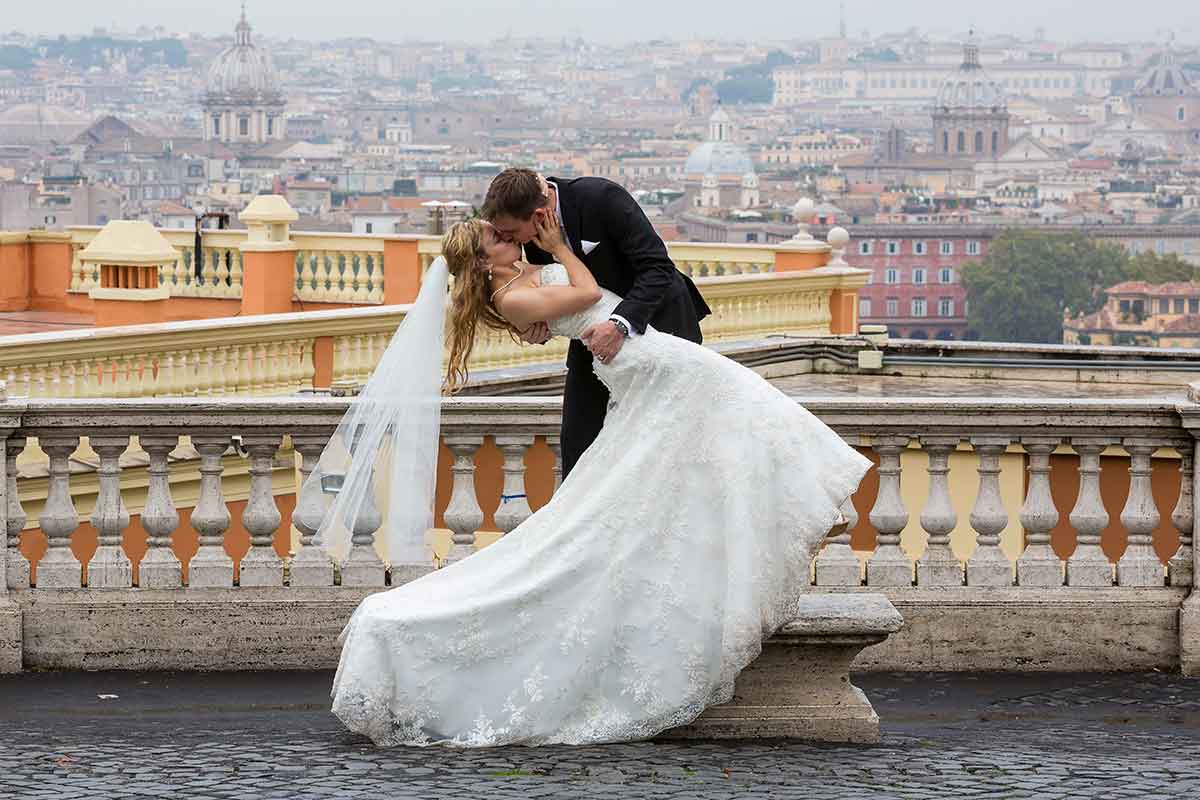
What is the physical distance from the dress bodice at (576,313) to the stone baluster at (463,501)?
87 cm

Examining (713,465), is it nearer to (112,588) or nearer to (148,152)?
(112,588)

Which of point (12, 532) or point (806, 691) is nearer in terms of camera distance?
point (806, 691)

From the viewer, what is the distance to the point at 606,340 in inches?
218

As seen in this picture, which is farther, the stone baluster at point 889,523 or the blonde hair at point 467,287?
the stone baluster at point 889,523

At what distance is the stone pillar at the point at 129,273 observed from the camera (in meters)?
18.3

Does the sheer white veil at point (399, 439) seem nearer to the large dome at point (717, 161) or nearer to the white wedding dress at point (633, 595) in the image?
the white wedding dress at point (633, 595)

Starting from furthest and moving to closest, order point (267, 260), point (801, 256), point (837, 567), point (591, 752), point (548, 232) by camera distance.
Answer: point (267, 260) → point (801, 256) → point (837, 567) → point (548, 232) → point (591, 752)

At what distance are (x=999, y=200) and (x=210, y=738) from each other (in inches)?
6768

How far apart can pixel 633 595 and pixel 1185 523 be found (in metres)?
1.73

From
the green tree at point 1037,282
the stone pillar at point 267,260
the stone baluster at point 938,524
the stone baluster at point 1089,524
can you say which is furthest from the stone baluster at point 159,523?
the green tree at point 1037,282

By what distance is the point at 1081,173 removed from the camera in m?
194

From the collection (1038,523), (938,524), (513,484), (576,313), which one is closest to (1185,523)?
(1038,523)

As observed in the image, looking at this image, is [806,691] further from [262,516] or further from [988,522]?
[262,516]

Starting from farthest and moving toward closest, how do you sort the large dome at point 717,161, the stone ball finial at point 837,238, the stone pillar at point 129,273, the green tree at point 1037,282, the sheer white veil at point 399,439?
the large dome at point 717,161
the green tree at point 1037,282
the stone ball finial at point 837,238
the stone pillar at point 129,273
the sheer white veil at point 399,439
